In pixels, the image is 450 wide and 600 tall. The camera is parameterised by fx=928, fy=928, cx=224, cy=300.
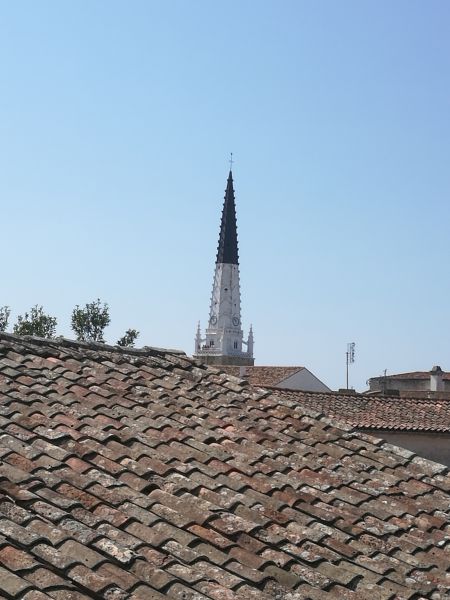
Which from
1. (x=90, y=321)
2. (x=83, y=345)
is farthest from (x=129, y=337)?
(x=83, y=345)

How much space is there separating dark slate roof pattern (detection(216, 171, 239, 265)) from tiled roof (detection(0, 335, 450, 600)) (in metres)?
107

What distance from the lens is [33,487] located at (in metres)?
5.09

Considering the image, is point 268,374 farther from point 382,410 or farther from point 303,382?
point 382,410

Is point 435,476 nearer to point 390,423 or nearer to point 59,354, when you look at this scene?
point 59,354

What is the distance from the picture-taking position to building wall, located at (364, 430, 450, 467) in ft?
86.1

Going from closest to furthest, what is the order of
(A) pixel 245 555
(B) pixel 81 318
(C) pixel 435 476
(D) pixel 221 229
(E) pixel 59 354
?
(A) pixel 245 555 → (C) pixel 435 476 → (E) pixel 59 354 → (B) pixel 81 318 → (D) pixel 221 229

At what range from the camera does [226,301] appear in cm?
11825

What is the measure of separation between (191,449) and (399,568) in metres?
1.67

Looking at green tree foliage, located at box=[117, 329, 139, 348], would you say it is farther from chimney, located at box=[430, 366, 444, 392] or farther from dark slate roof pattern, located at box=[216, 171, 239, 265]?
dark slate roof pattern, located at box=[216, 171, 239, 265]

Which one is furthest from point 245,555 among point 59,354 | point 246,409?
point 59,354

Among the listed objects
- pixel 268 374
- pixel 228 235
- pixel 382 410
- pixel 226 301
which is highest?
pixel 228 235

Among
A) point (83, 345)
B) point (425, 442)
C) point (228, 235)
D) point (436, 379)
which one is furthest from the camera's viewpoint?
point (228, 235)

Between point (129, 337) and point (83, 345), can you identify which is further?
point (129, 337)

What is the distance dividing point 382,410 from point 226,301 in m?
89.5
